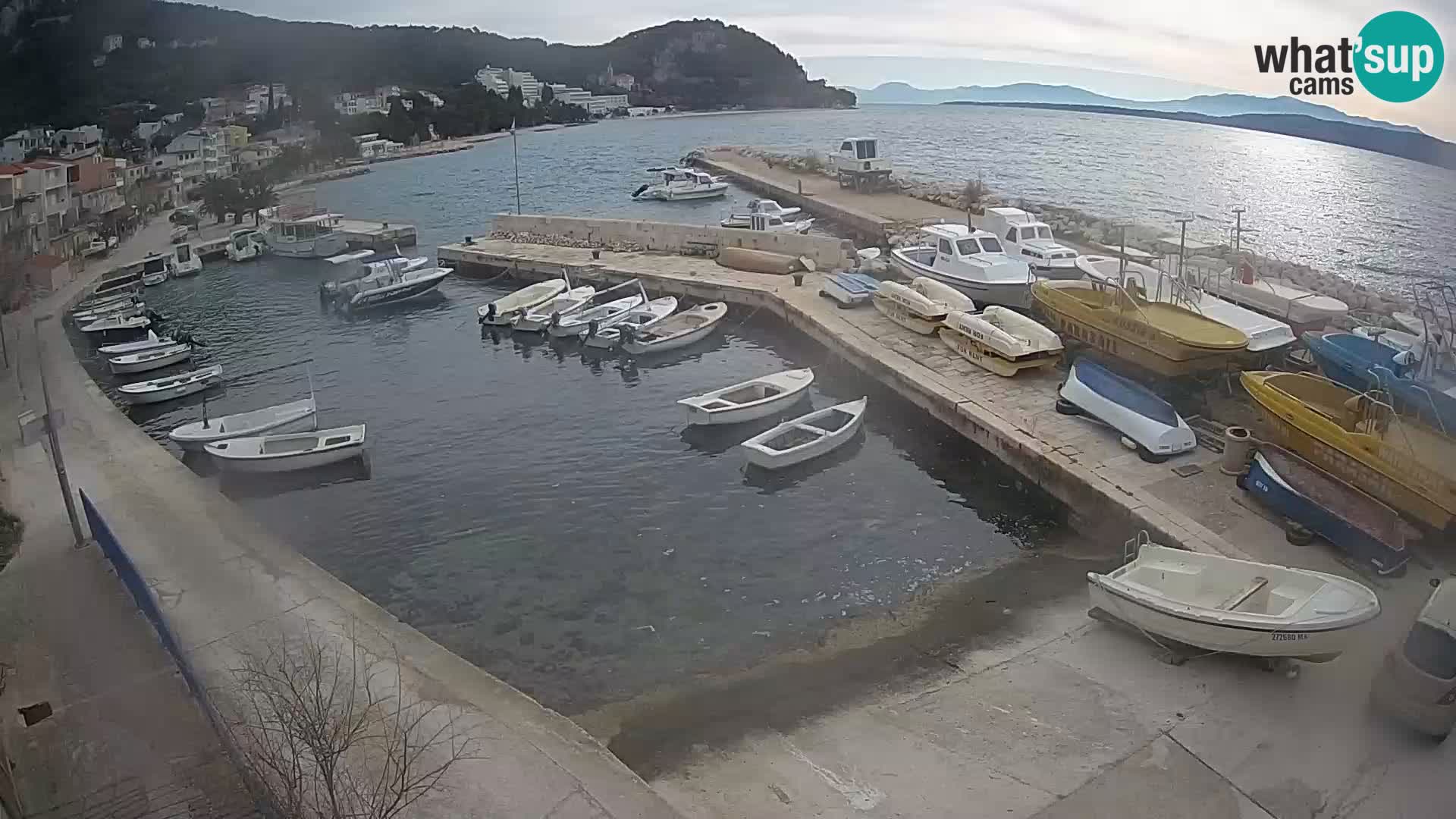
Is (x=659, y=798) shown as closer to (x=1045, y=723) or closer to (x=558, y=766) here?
(x=558, y=766)

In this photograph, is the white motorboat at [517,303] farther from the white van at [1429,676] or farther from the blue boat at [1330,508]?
the white van at [1429,676]

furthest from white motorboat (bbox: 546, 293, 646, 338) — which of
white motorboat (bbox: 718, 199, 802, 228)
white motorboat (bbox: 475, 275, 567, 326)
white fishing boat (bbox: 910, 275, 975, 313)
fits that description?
white motorboat (bbox: 718, 199, 802, 228)

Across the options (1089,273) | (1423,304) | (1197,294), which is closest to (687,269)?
(1089,273)

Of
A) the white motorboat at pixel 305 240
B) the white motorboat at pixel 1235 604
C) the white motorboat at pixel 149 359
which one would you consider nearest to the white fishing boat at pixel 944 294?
the white motorboat at pixel 1235 604

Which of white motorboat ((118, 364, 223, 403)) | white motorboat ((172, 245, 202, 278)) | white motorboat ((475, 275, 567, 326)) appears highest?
white motorboat ((172, 245, 202, 278))

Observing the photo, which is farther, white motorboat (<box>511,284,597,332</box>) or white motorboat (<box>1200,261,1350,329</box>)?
white motorboat (<box>511,284,597,332</box>)

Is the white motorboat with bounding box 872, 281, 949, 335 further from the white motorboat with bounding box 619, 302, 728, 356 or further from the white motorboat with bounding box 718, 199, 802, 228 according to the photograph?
the white motorboat with bounding box 718, 199, 802, 228

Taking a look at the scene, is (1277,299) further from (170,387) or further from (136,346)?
(136,346)

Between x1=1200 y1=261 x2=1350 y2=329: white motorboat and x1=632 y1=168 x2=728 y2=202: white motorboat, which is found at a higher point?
x1=632 y1=168 x2=728 y2=202: white motorboat
